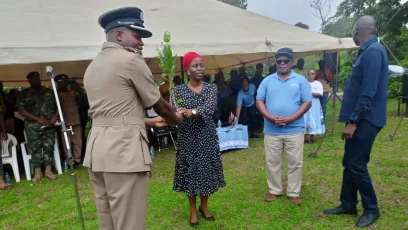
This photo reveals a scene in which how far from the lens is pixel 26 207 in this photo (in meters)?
4.57

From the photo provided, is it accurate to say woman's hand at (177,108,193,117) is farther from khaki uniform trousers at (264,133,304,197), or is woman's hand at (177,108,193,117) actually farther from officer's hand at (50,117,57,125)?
officer's hand at (50,117,57,125)

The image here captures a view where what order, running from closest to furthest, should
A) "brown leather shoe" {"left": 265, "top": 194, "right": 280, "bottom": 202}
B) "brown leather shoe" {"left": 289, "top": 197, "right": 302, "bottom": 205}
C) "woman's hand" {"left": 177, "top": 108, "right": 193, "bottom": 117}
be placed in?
"woman's hand" {"left": 177, "top": 108, "right": 193, "bottom": 117} → "brown leather shoe" {"left": 289, "top": 197, "right": 302, "bottom": 205} → "brown leather shoe" {"left": 265, "top": 194, "right": 280, "bottom": 202}

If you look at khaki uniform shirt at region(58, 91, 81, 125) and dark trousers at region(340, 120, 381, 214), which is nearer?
dark trousers at region(340, 120, 381, 214)

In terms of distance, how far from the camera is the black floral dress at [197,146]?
3.38 metres

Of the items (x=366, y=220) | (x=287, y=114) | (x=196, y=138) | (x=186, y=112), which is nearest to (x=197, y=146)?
(x=196, y=138)

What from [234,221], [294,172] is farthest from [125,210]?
[294,172]

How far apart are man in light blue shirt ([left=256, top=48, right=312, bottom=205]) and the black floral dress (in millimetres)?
891

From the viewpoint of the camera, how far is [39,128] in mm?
5719

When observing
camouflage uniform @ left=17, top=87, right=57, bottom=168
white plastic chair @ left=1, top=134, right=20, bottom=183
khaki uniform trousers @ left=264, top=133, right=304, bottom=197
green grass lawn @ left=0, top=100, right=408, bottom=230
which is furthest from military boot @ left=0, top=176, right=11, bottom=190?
khaki uniform trousers @ left=264, top=133, right=304, bottom=197

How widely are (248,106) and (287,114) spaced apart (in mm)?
4456

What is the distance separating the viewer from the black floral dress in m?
3.38

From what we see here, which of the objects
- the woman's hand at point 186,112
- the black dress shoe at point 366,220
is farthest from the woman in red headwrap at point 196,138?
the black dress shoe at point 366,220

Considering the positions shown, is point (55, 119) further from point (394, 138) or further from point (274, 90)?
point (394, 138)

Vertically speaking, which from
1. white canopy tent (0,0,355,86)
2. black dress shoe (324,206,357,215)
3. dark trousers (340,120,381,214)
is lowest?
black dress shoe (324,206,357,215)
